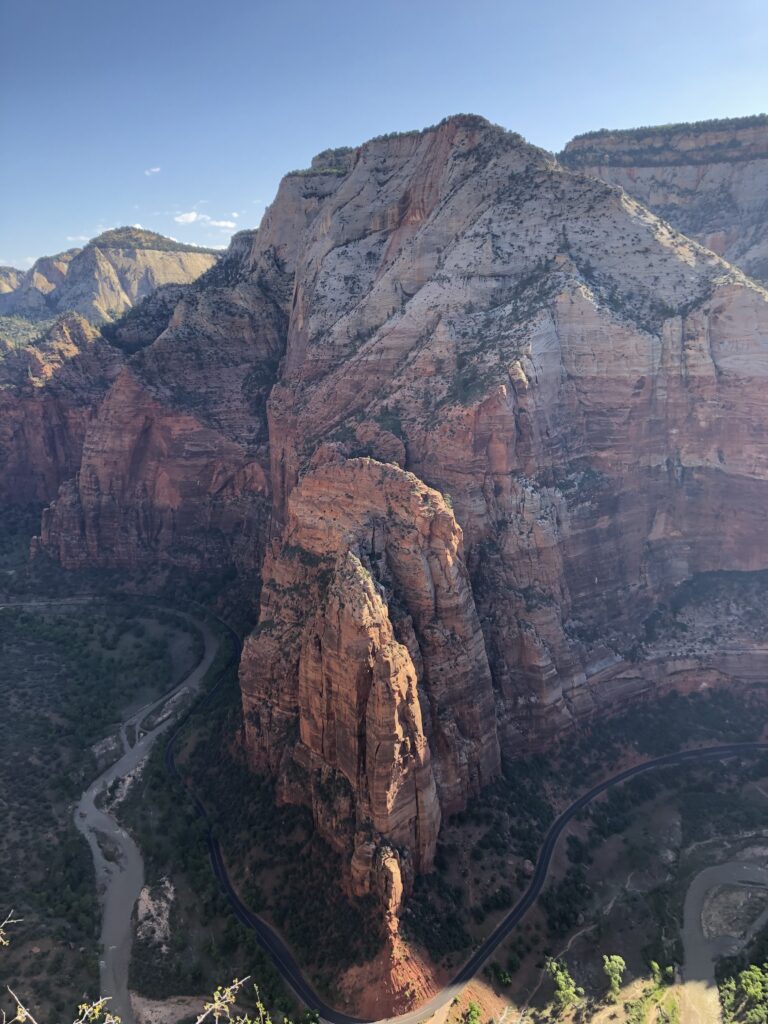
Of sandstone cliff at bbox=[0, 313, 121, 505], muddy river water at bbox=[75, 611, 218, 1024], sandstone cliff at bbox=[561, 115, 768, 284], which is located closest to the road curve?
muddy river water at bbox=[75, 611, 218, 1024]

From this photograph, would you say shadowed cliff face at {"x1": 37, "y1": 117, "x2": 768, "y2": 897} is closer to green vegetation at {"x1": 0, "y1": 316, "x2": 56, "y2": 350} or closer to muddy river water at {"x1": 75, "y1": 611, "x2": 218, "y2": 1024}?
muddy river water at {"x1": 75, "y1": 611, "x2": 218, "y2": 1024}

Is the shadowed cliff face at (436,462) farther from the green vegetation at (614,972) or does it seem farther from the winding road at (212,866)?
the green vegetation at (614,972)

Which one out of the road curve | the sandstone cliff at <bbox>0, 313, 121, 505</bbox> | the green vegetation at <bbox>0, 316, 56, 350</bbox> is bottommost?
the road curve

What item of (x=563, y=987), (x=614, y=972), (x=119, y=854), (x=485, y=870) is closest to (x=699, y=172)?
(x=485, y=870)

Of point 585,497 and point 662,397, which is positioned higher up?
point 662,397

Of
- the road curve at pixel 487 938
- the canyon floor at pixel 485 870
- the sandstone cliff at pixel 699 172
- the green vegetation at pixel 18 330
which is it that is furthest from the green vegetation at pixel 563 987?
the green vegetation at pixel 18 330

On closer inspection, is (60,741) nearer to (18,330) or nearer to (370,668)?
(370,668)

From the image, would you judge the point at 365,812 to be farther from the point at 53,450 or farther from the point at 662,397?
the point at 53,450

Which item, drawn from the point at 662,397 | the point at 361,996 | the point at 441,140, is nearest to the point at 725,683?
the point at 662,397
